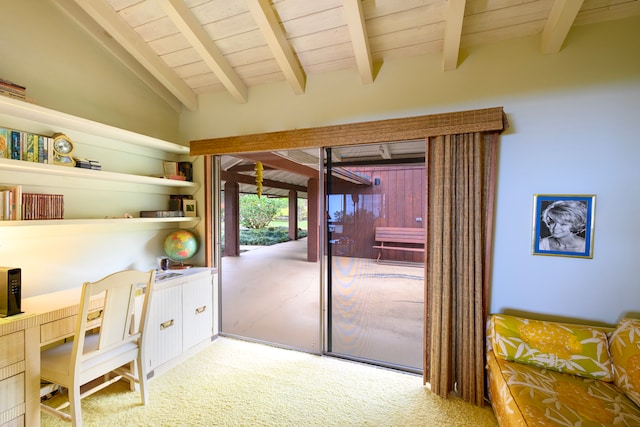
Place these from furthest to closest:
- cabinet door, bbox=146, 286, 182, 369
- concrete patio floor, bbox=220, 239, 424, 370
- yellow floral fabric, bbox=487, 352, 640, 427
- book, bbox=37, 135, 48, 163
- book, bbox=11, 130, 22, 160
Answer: concrete patio floor, bbox=220, 239, 424, 370
cabinet door, bbox=146, 286, 182, 369
book, bbox=37, 135, 48, 163
book, bbox=11, 130, 22, 160
yellow floral fabric, bbox=487, 352, 640, 427

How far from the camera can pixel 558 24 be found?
1.72 meters

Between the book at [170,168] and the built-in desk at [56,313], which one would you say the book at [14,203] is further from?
the book at [170,168]

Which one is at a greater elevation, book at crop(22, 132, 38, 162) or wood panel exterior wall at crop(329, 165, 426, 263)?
book at crop(22, 132, 38, 162)

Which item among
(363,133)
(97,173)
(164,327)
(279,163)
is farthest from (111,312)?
(279,163)

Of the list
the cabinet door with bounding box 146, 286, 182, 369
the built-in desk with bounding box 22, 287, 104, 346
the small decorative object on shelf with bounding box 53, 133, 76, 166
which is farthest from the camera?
the cabinet door with bounding box 146, 286, 182, 369

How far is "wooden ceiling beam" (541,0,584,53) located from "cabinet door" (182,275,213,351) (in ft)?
11.3

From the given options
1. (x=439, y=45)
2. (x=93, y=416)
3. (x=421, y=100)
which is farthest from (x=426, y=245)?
(x=93, y=416)

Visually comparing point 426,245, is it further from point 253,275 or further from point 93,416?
point 253,275

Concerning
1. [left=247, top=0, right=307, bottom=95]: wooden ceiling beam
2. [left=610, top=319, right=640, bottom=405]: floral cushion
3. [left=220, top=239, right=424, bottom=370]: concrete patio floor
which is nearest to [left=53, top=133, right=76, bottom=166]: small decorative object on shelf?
[left=247, top=0, right=307, bottom=95]: wooden ceiling beam

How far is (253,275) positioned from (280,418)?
355 cm

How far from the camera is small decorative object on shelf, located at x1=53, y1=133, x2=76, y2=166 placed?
1.95 m

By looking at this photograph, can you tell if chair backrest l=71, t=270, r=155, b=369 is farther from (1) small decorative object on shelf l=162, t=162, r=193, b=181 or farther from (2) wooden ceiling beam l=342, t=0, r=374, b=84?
(2) wooden ceiling beam l=342, t=0, r=374, b=84

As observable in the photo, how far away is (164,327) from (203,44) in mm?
2385

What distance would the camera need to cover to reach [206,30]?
7.18 ft
